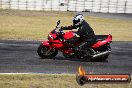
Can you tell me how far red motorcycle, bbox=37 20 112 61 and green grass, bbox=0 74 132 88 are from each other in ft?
11.9

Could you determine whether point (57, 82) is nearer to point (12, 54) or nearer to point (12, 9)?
point (12, 54)

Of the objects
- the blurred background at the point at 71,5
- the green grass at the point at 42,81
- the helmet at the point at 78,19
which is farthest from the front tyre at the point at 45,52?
the blurred background at the point at 71,5

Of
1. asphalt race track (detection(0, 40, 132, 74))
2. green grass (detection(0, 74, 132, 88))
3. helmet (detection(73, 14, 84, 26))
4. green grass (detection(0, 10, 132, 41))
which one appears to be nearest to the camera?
green grass (detection(0, 74, 132, 88))

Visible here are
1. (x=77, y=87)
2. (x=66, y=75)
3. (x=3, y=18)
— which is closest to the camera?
(x=77, y=87)

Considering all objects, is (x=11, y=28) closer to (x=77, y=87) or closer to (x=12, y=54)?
(x=12, y=54)

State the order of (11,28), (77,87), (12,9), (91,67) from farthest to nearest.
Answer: (12,9) < (11,28) < (91,67) < (77,87)

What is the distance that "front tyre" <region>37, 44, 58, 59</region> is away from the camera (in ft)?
54.3

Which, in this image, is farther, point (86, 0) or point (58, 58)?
point (86, 0)

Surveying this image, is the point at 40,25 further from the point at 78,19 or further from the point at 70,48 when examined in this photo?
the point at 78,19

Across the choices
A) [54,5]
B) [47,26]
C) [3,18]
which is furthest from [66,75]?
[54,5]

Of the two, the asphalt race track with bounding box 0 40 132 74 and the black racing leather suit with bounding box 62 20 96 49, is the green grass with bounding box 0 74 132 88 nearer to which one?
the asphalt race track with bounding box 0 40 132 74

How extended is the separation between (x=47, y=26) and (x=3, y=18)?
184 inches

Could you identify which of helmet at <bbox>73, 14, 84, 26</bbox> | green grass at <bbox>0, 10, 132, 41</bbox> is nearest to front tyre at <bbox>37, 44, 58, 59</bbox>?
helmet at <bbox>73, 14, 84, 26</bbox>

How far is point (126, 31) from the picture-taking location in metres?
28.4
